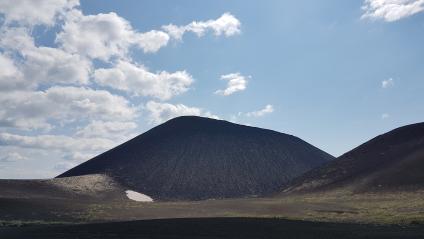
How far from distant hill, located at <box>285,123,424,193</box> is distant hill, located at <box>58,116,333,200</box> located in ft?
52.7

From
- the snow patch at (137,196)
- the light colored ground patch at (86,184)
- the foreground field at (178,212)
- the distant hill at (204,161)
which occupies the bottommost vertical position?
the foreground field at (178,212)

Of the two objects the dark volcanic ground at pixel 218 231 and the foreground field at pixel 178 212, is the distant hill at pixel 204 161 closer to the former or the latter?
the foreground field at pixel 178 212

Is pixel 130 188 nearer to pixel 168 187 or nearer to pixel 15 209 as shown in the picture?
pixel 168 187

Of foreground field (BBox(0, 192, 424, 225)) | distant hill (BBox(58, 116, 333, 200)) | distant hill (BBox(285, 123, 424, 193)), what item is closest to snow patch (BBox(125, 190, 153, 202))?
distant hill (BBox(58, 116, 333, 200))

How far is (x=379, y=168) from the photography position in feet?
385

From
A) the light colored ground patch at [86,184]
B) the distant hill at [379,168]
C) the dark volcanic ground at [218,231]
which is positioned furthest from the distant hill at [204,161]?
the dark volcanic ground at [218,231]

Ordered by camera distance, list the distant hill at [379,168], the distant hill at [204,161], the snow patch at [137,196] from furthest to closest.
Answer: the distant hill at [204,161] < the snow patch at [137,196] < the distant hill at [379,168]

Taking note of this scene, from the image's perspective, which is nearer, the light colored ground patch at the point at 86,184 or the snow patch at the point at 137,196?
the light colored ground patch at the point at 86,184

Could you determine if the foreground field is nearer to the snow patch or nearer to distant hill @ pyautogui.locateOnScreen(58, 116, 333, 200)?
the snow patch

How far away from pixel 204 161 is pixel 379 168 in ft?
176

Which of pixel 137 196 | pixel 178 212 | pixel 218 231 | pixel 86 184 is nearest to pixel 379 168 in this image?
pixel 137 196

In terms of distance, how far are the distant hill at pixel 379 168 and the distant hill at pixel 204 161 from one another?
16.1 m

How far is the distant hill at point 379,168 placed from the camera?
341 ft

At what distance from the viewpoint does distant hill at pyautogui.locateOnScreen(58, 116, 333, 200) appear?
441 feet
